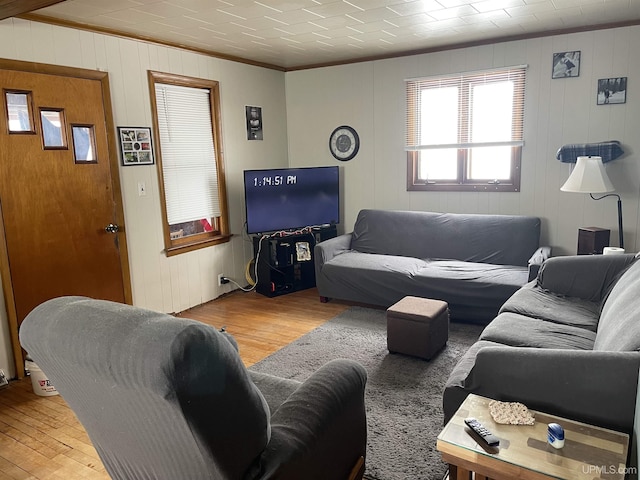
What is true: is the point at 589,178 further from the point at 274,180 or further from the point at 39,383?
the point at 39,383

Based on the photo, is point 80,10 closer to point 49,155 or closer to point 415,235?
point 49,155

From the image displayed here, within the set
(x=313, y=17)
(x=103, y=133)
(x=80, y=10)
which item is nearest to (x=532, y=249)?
(x=313, y=17)

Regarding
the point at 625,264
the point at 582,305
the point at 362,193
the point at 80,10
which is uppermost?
the point at 80,10

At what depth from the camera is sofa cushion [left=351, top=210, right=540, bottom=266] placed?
170 inches

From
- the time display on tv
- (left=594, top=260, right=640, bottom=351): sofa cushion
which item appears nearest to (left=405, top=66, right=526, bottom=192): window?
the time display on tv

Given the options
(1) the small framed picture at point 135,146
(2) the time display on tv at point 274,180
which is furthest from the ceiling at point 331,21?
(2) the time display on tv at point 274,180

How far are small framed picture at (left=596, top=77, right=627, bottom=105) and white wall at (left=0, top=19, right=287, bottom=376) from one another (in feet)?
10.7

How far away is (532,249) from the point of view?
426 cm

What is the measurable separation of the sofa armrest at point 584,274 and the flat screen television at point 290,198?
2.50 meters

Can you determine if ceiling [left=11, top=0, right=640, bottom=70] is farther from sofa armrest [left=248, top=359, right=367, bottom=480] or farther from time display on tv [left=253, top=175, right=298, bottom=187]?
sofa armrest [left=248, top=359, right=367, bottom=480]

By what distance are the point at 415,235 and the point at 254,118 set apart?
2.15 meters

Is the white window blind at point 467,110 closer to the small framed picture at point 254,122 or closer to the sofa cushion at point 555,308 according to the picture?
the small framed picture at point 254,122

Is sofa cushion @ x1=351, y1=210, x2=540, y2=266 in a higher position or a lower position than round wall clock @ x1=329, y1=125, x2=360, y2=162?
lower

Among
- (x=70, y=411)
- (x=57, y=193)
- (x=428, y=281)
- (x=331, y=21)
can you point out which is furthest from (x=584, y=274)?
(x=57, y=193)
